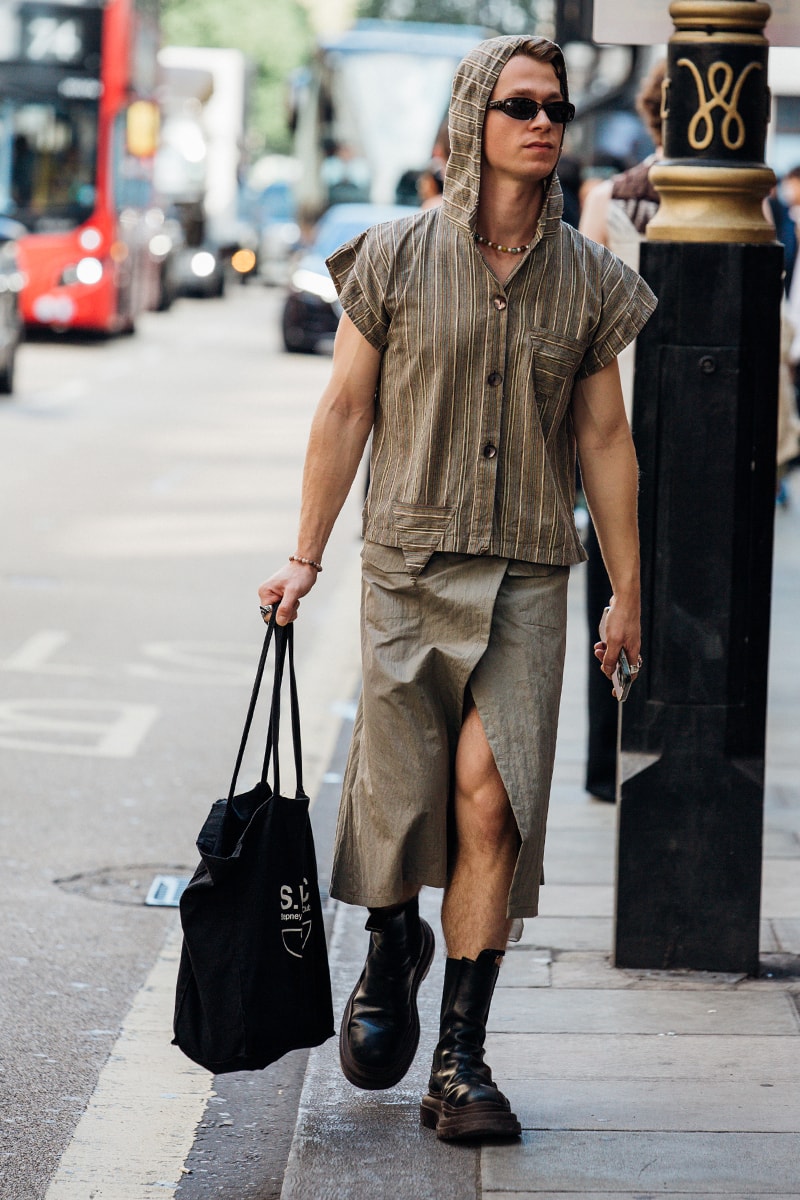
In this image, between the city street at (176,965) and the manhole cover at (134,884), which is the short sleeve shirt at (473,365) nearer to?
the city street at (176,965)

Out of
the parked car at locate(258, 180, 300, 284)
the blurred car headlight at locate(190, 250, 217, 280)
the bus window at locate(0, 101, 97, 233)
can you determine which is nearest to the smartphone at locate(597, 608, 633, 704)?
the bus window at locate(0, 101, 97, 233)

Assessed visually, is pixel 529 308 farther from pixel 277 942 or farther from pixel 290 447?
pixel 290 447

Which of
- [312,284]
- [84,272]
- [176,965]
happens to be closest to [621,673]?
[176,965]

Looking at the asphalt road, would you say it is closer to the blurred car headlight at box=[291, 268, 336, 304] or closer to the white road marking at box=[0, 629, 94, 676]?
the white road marking at box=[0, 629, 94, 676]

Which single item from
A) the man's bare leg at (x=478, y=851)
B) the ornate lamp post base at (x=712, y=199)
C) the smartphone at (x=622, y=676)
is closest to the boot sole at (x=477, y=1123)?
the man's bare leg at (x=478, y=851)

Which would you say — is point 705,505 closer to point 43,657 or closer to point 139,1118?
point 139,1118

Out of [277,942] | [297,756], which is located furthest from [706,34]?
[277,942]

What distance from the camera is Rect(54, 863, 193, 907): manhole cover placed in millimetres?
5301

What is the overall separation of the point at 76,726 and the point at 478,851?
3.86 metres

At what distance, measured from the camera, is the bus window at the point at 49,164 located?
24.0m

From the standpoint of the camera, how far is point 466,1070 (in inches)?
139

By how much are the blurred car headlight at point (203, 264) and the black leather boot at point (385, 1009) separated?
35.0m

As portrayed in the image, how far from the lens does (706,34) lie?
429 cm

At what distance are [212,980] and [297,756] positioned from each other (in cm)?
40
